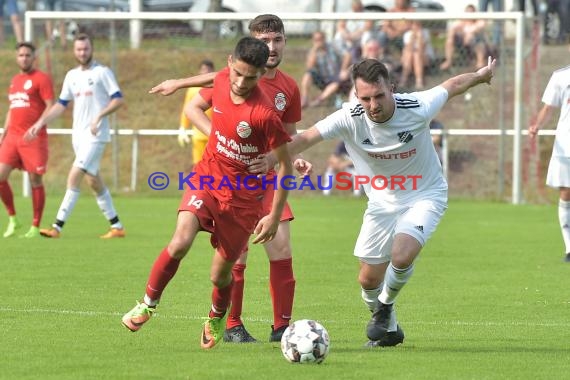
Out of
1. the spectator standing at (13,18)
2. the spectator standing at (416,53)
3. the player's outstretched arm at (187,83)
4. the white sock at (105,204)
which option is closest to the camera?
the player's outstretched arm at (187,83)

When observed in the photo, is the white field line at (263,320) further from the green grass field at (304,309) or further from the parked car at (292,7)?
the parked car at (292,7)

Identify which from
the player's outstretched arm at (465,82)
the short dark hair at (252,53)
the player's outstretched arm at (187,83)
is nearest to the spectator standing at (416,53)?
the player's outstretched arm at (465,82)

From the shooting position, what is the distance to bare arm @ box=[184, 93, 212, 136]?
806 cm

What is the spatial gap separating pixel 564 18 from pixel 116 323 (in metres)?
18.7

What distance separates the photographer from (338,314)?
955 cm

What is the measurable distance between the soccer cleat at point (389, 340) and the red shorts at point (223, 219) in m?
1.10

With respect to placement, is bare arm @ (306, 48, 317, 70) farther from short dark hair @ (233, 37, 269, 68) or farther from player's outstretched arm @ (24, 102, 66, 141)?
short dark hair @ (233, 37, 269, 68)

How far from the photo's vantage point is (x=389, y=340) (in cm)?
805

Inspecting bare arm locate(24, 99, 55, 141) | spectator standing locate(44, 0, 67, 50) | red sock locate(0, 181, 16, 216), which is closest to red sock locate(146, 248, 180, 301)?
bare arm locate(24, 99, 55, 141)

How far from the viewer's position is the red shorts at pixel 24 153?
15.9 meters

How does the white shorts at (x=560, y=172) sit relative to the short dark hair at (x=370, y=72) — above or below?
below

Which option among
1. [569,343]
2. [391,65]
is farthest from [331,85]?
[569,343]

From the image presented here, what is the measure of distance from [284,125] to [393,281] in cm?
127

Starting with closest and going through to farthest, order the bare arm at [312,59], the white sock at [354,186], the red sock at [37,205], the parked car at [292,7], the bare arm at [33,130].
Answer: the bare arm at [33,130] < the red sock at [37,205] < the white sock at [354,186] < the bare arm at [312,59] < the parked car at [292,7]
